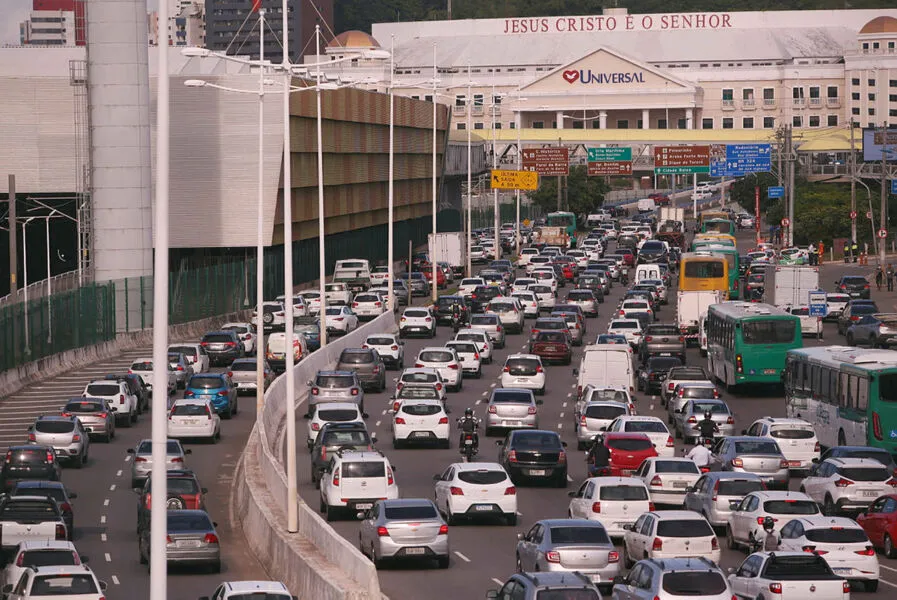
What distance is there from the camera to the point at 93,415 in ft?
154

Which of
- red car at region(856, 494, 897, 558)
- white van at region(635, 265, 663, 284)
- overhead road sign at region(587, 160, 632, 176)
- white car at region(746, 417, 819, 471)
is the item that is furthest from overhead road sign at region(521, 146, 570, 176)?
red car at region(856, 494, 897, 558)

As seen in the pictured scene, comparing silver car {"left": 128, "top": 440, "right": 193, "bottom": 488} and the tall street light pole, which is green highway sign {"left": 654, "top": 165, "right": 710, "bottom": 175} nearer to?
silver car {"left": 128, "top": 440, "right": 193, "bottom": 488}

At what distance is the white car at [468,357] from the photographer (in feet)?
193

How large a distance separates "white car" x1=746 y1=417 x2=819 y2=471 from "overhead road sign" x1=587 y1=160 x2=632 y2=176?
309ft

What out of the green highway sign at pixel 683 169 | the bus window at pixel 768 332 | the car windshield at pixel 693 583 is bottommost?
the car windshield at pixel 693 583

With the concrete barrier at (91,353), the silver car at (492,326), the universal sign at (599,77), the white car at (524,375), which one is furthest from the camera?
the universal sign at (599,77)

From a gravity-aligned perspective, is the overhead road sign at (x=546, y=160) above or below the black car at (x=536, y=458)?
above

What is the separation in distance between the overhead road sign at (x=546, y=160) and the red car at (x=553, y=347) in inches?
2682

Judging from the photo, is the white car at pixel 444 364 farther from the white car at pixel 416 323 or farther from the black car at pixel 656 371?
the white car at pixel 416 323

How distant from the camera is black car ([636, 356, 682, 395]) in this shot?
55.3 m

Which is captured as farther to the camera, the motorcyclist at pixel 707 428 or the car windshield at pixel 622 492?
the motorcyclist at pixel 707 428

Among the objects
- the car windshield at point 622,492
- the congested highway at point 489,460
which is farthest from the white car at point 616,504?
the congested highway at point 489,460

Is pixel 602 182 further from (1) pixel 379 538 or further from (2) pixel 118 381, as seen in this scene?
(1) pixel 379 538

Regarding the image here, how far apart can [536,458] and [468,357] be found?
851 inches
